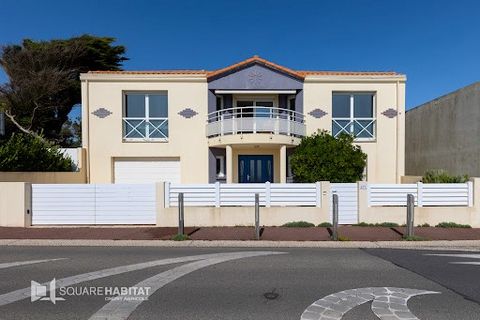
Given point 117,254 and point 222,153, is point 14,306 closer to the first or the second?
point 117,254

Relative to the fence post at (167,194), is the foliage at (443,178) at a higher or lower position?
higher

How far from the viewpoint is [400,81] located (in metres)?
14.8

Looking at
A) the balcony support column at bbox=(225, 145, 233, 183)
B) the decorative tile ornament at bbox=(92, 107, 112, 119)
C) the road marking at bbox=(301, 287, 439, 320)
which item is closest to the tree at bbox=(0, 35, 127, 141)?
the decorative tile ornament at bbox=(92, 107, 112, 119)

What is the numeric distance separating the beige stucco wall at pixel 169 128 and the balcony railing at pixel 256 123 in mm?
785

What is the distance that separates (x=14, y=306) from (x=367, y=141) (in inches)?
582

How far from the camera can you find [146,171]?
593 inches

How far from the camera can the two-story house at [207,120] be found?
14.7 m

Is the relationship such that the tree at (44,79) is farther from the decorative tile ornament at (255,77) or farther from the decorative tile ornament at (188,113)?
the decorative tile ornament at (255,77)

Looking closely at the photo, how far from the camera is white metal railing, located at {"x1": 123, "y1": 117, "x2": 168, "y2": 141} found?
590 inches

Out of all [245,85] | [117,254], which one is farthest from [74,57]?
[117,254]

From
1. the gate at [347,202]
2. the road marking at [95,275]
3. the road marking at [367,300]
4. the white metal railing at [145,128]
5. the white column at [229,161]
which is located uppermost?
the white metal railing at [145,128]

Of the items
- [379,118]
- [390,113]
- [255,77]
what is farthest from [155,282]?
[390,113]

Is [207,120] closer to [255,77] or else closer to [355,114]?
[255,77]

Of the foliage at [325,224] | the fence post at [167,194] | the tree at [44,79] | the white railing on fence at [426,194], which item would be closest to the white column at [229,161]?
the fence post at [167,194]
